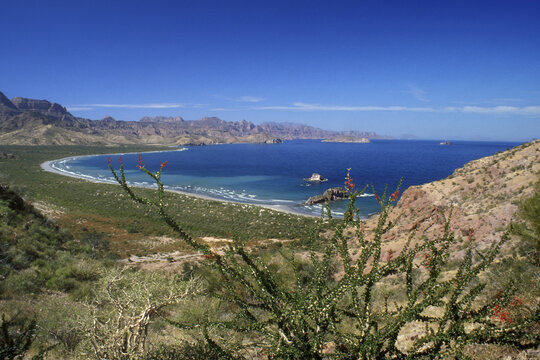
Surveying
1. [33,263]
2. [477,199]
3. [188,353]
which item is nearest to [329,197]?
[477,199]

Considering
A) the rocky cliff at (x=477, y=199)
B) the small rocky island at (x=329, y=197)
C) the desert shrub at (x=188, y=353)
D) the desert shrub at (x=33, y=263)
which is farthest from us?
the small rocky island at (x=329, y=197)

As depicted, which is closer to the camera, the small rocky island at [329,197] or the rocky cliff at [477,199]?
the rocky cliff at [477,199]

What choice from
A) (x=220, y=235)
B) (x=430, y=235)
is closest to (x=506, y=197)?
(x=430, y=235)

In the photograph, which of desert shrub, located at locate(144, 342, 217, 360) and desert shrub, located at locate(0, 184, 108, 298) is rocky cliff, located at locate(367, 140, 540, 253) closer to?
desert shrub, located at locate(144, 342, 217, 360)

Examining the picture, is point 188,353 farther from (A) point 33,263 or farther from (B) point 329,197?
(B) point 329,197

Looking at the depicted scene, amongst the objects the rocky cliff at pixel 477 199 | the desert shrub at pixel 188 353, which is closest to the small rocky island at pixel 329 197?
the rocky cliff at pixel 477 199

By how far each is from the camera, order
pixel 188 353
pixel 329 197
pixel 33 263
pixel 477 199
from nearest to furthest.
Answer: pixel 188 353, pixel 33 263, pixel 477 199, pixel 329 197

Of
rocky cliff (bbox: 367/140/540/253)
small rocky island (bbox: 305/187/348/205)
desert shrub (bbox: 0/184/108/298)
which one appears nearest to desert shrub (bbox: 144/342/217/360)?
desert shrub (bbox: 0/184/108/298)

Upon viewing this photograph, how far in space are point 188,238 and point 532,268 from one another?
1059 centimetres

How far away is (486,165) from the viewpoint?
2466cm

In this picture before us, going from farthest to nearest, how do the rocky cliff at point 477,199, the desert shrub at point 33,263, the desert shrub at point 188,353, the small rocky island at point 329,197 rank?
the small rocky island at point 329,197
the rocky cliff at point 477,199
the desert shrub at point 33,263
the desert shrub at point 188,353

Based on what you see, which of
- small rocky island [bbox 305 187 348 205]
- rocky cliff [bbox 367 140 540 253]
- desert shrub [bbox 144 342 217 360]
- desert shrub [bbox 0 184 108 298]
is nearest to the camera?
desert shrub [bbox 144 342 217 360]

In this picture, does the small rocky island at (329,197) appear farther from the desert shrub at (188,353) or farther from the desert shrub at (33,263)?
the desert shrub at (188,353)

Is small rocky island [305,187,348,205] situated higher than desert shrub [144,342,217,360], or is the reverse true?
desert shrub [144,342,217,360]
